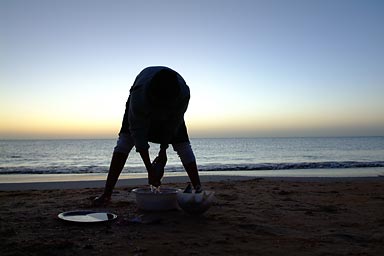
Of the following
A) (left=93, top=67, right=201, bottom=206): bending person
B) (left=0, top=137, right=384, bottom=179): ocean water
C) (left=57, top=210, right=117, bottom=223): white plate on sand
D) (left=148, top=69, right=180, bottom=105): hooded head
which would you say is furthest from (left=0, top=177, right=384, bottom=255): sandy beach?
(left=0, top=137, right=384, bottom=179): ocean water

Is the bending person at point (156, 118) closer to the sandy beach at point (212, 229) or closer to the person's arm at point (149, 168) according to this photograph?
the person's arm at point (149, 168)

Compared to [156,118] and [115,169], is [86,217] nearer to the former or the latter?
[115,169]

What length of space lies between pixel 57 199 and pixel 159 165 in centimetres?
Answer: 184

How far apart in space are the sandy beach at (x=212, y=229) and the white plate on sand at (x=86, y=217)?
5 cm

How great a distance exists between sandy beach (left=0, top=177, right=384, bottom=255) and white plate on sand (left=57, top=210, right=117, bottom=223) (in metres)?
0.05

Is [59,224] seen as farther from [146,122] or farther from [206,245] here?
[206,245]

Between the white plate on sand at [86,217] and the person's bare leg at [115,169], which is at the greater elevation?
the person's bare leg at [115,169]

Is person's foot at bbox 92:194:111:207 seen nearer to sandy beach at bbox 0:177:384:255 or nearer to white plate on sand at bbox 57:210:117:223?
sandy beach at bbox 0:177:384:255

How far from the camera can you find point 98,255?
7.47 ft

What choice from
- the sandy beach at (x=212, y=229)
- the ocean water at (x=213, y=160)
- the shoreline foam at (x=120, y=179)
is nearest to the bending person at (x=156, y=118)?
the sandy beach at (x=212, y=229)

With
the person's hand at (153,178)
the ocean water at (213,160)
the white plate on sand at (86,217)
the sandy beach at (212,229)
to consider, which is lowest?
the ocean water at (213,160)

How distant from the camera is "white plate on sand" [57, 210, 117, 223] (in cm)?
314

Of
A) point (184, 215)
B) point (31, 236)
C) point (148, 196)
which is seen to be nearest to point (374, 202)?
point (184, 215)

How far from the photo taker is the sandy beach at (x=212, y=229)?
242 cm
